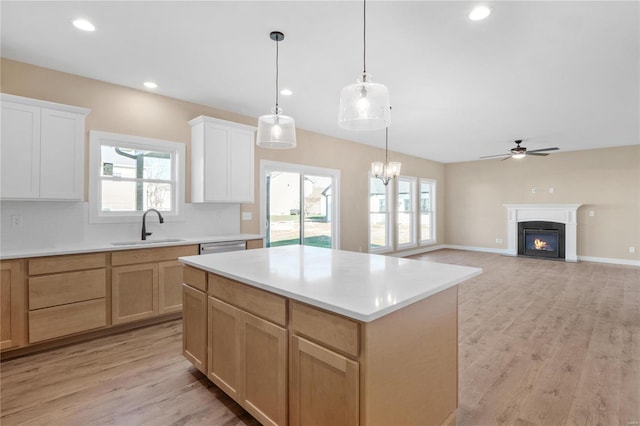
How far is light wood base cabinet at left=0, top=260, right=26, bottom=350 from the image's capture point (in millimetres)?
2592

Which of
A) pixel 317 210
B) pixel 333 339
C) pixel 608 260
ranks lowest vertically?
pixel 608 260

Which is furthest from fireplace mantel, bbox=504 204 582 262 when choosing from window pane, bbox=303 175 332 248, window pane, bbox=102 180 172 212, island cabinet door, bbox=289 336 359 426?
island cabinet door, bbox=289 336 359 426

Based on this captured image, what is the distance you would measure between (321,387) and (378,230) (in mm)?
6290

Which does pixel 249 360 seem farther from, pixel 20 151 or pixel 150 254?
pixel 20 151

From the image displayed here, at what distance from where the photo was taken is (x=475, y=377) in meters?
2.41

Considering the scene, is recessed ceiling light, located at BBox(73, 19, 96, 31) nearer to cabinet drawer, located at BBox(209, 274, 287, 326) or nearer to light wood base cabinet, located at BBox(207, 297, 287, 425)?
cabinet drawer, located at BBox(209, 274, 287, 326)

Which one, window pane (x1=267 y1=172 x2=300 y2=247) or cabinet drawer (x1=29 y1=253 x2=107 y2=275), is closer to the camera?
cabinet drawer (x1=29 y1=253 x2=107 y2=275)

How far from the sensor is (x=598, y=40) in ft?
8.69

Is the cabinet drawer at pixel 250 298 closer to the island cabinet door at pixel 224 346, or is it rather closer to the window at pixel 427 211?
the island cabinet door at pixel 224 346

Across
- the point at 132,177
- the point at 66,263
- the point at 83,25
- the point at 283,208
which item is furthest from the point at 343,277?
the point at 283,208

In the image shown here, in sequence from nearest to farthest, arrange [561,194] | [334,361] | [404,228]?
[334,361] → [561,194] → [404,228]

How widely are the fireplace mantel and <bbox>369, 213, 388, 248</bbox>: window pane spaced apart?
3.57 m

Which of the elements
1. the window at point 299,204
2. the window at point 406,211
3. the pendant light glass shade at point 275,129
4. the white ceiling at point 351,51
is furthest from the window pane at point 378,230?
the pendant light glass shade at point 275,129

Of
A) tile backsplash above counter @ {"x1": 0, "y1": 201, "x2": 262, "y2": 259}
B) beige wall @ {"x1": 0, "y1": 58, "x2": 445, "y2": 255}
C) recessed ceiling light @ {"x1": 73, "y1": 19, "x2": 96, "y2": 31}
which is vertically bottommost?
tile backsplash above counter @ {"x1": 0, "y1": 201, "x2": 262, "y2": 259}
